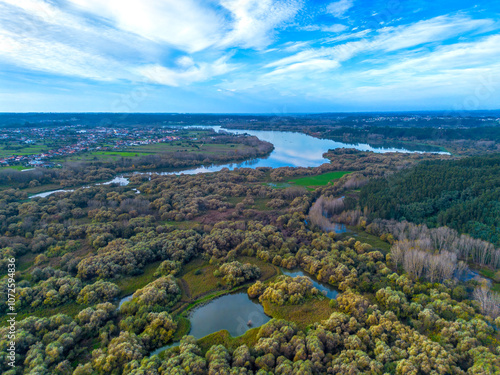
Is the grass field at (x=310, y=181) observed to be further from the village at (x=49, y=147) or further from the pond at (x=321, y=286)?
the village at (x=49, y=147)

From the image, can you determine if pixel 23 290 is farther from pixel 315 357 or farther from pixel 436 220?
pixel 436 220

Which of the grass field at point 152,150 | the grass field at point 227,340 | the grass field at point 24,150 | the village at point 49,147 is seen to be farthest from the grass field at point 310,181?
the grass field at point 24,150

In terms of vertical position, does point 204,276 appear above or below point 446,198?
below

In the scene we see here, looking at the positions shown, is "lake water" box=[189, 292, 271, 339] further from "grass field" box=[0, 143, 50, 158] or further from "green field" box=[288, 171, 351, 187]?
"grass field" box=[0, 143, 50, 158]

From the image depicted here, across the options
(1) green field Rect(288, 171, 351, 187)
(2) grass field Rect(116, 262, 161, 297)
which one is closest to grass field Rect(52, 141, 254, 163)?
(1) green field Rect(288, 171, 351, 187)

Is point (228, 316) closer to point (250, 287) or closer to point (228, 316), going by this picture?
point (228, 316)

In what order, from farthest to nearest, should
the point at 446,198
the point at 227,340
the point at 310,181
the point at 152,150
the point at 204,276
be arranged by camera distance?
1. the point at 152,150
2. the point at 310,181
3. the point at 446,198
4. the point at 204,276
5. the point at 227,340

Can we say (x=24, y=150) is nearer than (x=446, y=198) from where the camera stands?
No

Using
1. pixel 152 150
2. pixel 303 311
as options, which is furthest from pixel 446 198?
pixel 152 150

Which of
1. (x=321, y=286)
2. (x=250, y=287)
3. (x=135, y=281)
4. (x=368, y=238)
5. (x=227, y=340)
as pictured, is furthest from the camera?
(x=368, y=238)
